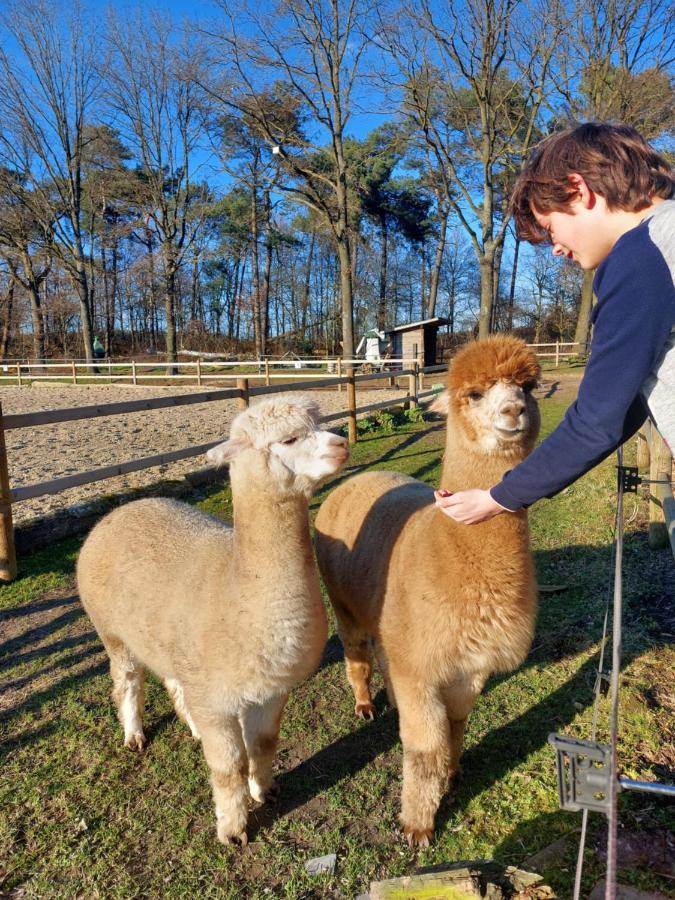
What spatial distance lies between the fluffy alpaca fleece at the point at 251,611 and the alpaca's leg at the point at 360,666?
0.76 metres

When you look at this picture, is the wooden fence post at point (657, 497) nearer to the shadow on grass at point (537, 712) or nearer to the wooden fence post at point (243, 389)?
the shadow on grass at point (537, 712)

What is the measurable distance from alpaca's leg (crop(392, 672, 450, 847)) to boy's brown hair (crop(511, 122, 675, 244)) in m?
1.90

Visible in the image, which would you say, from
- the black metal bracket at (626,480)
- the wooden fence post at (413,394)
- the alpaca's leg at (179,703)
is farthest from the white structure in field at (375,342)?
the black metal bracket at (626,480)

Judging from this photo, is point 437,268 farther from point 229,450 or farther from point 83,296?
point 229,450

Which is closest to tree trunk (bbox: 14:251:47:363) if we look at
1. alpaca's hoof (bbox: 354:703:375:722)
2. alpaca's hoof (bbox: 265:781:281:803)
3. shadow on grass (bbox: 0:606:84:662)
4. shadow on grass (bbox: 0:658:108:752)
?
shadow on grass (bbox: 0:606:84:662)

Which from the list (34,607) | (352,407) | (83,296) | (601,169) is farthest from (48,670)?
(83,296)

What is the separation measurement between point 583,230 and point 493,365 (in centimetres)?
72

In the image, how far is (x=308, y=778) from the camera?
285 cm

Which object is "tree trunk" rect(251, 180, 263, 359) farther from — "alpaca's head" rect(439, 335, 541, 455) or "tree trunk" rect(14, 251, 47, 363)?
"alpaca's head" rect(439, 335, 541, 455)

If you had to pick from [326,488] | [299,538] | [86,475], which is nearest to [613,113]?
[326,488]

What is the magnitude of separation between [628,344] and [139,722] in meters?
2.98

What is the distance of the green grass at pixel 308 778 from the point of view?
2330 millimetres

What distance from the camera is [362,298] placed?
4375 centimetres

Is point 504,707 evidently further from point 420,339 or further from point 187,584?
point 420,339
